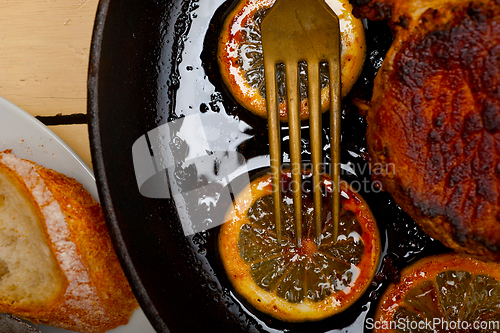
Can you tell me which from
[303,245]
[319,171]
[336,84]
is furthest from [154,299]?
[336,84]

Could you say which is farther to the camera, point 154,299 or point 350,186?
point 350,186

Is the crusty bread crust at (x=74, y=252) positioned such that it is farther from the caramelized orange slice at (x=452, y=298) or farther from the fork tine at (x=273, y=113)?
the caramelized orange slice at (x=452, y=298)

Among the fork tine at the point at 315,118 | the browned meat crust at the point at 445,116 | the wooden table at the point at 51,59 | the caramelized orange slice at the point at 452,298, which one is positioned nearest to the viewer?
the browned meat crust at the point at 445,116

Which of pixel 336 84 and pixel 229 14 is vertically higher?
pixel 229 14

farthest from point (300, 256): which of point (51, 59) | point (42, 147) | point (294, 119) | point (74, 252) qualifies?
point (51, 59)

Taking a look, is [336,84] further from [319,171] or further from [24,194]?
[24,194]

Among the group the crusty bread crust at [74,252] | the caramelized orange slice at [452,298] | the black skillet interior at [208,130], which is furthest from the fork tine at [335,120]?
the crusty bread crust at [74,252]
